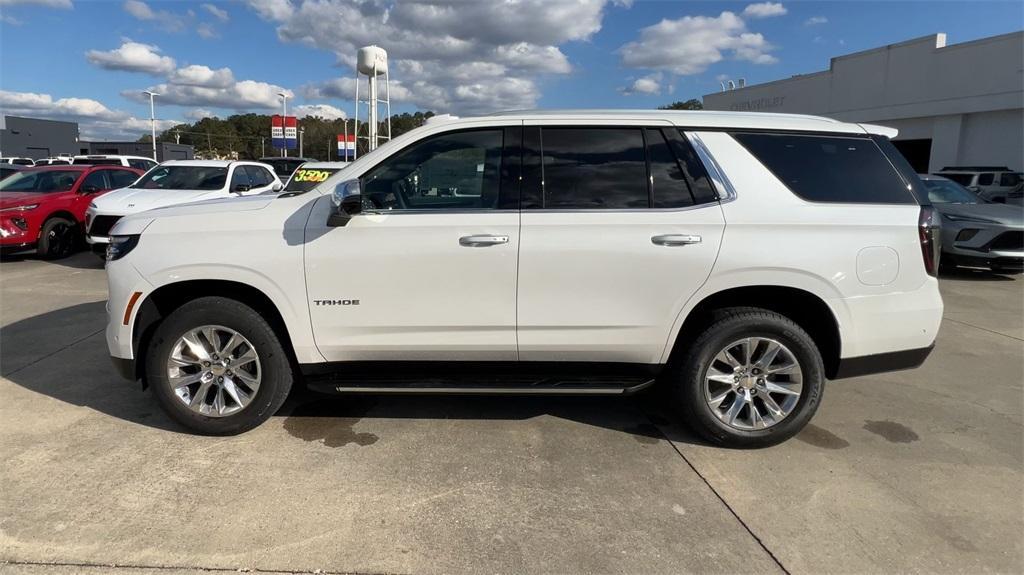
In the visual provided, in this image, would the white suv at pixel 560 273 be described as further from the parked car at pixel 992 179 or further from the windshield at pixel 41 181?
the parked car at pixel 992 179

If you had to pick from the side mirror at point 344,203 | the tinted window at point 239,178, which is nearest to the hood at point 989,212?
the side mirror at point 344,203

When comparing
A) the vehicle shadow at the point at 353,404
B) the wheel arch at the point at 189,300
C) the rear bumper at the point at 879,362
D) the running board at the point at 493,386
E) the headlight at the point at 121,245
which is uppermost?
the headlight at the point at 121,245

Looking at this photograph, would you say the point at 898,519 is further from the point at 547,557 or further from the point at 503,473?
the point at 503,473

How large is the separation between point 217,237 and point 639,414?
9.81ft

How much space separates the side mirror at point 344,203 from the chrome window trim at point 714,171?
6.56ft

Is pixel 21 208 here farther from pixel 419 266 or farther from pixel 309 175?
pixel 419 266

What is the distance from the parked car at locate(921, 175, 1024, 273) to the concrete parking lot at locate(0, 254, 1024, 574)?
6.13m

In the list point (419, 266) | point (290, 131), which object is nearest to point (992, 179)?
point (419, 266)

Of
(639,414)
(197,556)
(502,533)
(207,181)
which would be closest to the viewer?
(197,556)

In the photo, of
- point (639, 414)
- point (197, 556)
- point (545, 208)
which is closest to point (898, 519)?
point (639, 414)

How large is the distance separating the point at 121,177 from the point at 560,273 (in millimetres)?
12832

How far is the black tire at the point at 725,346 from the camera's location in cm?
360

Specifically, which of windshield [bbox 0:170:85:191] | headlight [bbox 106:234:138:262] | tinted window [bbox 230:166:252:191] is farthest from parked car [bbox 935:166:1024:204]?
windshield [bbox 0:170:85:191]

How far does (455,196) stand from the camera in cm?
374
